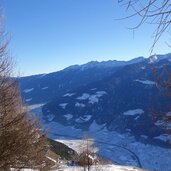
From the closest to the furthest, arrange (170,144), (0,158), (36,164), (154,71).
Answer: (154,71), (170,144), (0,158), (36,164)

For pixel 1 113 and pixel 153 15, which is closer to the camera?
pixel 153 15

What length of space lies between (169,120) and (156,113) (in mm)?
234

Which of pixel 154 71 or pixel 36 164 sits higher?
pixel 154 71

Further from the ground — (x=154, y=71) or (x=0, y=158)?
(x=154, y=71)

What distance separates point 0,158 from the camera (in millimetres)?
13492

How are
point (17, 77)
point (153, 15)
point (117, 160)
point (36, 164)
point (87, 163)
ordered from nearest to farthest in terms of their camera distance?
point (153, 15)
point (17, 77)
point (36, 164)
point (87, 163)
point (117, 160)

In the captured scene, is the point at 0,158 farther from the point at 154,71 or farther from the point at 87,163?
the point at 87,163

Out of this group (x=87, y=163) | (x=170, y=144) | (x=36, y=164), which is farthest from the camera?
(x=87, y=163)

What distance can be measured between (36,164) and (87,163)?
78.1 ft

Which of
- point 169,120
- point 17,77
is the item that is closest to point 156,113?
point 169,120

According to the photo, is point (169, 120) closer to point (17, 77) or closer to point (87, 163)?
point (17, 77)

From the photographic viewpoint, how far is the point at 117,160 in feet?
618

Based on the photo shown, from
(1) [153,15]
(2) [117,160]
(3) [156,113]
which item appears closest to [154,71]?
(3) [156,113]

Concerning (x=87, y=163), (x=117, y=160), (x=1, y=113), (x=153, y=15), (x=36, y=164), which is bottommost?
(x=117, y=160)
